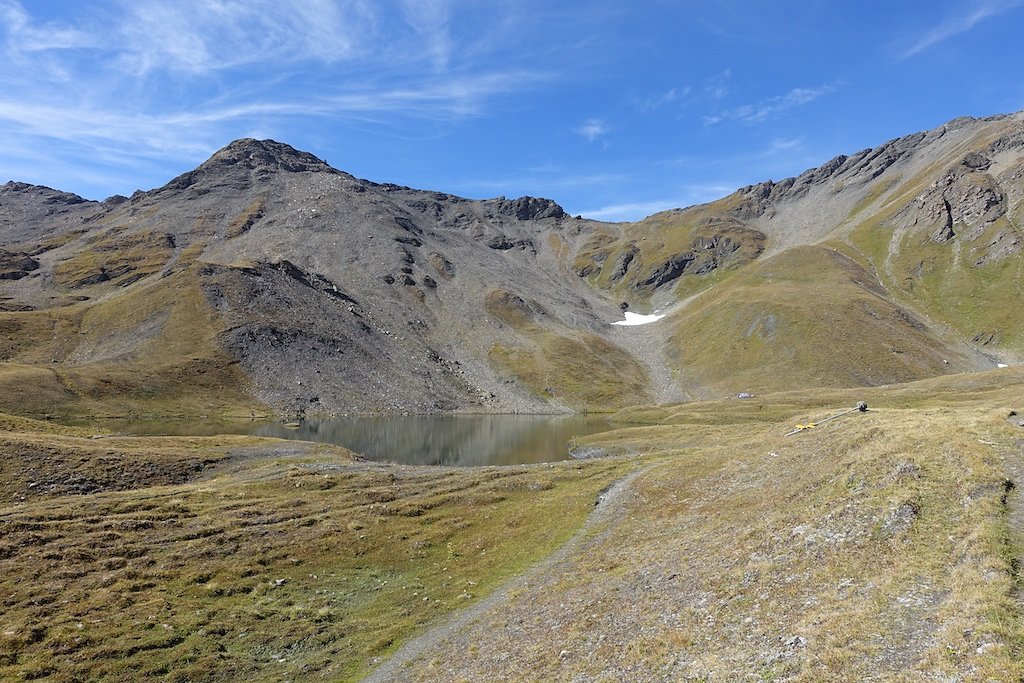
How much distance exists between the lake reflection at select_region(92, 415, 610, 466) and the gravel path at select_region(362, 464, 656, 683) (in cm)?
3908

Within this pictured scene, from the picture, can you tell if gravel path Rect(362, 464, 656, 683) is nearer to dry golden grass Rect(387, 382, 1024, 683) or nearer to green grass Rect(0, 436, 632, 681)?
dry golden grass Rect(387, 382, 1024, 683)

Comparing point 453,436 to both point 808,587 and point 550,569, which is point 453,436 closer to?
point 550,569

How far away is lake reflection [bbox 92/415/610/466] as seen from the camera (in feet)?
290

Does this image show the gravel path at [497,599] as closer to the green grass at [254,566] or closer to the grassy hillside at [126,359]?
the green grass at [254,566]

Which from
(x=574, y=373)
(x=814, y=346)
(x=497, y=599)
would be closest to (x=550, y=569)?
(x=497, y=599)

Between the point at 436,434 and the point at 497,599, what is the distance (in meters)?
85.8

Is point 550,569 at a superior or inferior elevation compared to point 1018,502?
inferior

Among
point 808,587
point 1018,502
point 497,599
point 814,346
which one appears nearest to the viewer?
point 808,587

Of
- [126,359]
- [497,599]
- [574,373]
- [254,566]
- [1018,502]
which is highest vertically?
[1018,502]

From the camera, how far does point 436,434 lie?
373 feet

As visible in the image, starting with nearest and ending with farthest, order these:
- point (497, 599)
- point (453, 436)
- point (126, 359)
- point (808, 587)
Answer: point (808, 587), point (497, 599), point (453, 436), point (126, 359)

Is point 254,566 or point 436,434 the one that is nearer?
point 254,566

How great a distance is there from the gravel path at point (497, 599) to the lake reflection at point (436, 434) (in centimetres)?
3908

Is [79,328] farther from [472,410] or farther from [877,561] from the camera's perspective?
[877,561]
